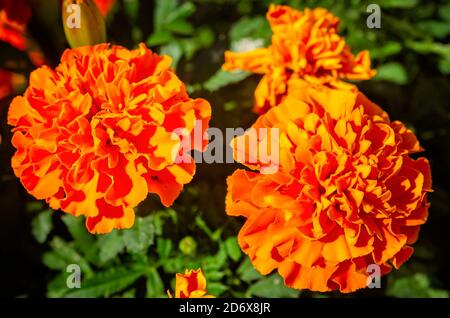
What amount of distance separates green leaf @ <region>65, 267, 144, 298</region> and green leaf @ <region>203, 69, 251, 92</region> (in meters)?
0.42

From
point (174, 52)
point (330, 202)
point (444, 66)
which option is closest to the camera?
point (330, 202)

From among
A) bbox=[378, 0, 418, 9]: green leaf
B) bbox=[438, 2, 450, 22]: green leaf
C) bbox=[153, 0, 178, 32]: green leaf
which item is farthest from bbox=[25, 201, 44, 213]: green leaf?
bbox=[438, 2, 450, 22]: green leaf

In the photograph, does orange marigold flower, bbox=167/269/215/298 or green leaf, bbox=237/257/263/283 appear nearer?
orange marigold flower, bbox=167/269/215/298

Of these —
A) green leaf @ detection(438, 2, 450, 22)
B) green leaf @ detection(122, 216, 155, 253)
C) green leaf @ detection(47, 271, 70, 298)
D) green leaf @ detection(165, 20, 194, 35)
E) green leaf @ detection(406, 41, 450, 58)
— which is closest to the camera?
green leaf @ detection(122, 216, 155, 253)

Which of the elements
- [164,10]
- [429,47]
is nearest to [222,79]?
[164,10]

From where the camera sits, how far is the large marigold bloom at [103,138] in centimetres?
90

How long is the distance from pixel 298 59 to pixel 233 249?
40 cm

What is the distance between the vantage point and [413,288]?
1.30m

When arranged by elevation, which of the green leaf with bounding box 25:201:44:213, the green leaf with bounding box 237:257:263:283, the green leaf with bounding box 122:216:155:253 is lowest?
the green leaf with bounding box 237:257:263:283

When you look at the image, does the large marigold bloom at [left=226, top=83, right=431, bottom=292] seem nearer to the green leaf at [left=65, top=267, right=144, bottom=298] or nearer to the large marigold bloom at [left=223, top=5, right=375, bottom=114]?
the large marigold bloom at [left=223, top=5, right=375, bottom=114]

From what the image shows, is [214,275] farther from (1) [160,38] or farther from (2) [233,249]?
(1) [160,38]

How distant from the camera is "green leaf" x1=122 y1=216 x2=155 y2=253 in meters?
1.05
